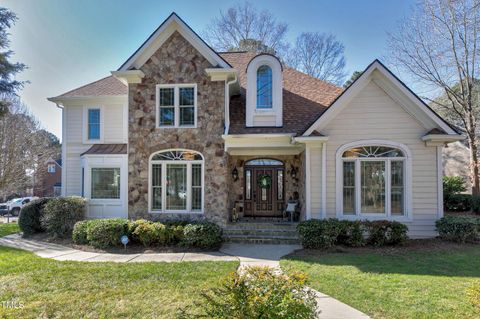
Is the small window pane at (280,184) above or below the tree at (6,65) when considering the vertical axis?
below

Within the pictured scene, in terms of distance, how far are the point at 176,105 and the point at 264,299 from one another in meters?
8.74

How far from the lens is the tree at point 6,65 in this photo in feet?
44.8

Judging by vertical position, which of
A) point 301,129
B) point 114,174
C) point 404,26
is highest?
point 404,26

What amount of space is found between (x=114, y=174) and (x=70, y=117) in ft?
12.6

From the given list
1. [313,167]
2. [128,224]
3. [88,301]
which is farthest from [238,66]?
[88,301]

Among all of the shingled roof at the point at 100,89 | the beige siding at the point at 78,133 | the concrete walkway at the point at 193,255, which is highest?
the shingled roof at the point at 100,89

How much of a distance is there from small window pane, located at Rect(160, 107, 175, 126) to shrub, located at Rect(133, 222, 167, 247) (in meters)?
3.92

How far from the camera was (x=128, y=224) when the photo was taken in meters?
8.97

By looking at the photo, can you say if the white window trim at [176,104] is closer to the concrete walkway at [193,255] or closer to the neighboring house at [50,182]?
the concrete walkway at [193,255]

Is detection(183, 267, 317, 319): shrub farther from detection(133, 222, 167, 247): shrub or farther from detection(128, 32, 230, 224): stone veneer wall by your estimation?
detection(128, 32, 230, 224): stone veneer wall

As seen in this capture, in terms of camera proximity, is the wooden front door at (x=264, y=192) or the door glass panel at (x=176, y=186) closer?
the door glass panel at (x=176, y=186)

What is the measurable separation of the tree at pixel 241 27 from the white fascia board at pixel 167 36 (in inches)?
531

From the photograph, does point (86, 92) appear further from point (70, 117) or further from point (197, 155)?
point (197, 155)

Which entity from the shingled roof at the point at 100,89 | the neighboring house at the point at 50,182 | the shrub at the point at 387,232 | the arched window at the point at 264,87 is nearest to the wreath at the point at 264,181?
the arched window at the point at 264,87
